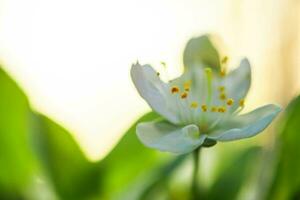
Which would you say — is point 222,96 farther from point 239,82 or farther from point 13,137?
point 13,137

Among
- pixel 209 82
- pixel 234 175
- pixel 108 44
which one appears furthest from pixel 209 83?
pixel 108 44

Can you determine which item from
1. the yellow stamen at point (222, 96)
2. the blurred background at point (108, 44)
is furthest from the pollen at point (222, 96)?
the blurred background at point (108, 44)

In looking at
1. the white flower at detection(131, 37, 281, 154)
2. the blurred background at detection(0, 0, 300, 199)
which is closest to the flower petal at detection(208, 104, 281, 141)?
the white flower at detection(131, 37, 281, 154)

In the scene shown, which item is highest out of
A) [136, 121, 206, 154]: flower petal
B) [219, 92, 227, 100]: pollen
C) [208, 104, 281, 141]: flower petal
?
[136, 121, 206, 154]: flower petal

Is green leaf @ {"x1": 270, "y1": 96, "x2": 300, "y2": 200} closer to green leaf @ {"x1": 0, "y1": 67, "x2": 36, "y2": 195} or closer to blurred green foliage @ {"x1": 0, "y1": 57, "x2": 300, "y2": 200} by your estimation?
blurred green foliage @ {"x1": 0, "y1": 57, "x2": 300, "y2": 200}

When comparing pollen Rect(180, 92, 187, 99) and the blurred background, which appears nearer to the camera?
pollen Rect(180, 92, 187, 99)

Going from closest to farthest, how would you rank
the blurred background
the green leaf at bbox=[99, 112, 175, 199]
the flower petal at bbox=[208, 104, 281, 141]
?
the flower petal at bbox=[208, 104, 281, 141] < the green leaf at bbox=[99, 112, 175, 199] < the blurred background
